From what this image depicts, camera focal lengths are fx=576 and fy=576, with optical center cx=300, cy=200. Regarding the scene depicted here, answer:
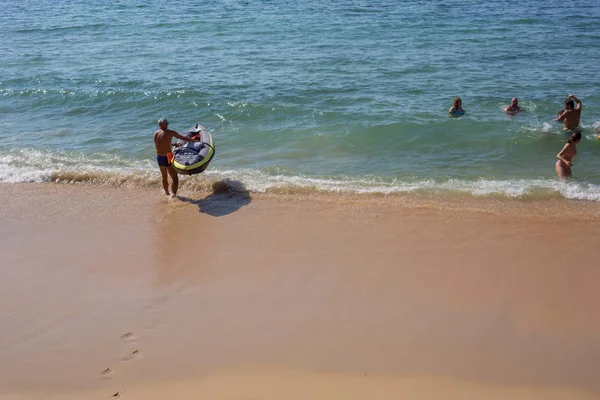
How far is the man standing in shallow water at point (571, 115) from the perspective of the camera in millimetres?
11914

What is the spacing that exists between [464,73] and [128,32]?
13.1 m

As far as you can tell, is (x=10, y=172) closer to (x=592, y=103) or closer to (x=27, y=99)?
(x=27, y=99)

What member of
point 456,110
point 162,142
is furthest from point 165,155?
point 456,110

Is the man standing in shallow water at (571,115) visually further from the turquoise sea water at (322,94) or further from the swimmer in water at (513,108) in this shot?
the swimmer in water at (513,108)

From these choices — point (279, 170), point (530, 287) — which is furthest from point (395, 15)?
point (530, 287)

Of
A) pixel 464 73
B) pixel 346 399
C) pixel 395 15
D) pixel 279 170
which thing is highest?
pixel 395 15

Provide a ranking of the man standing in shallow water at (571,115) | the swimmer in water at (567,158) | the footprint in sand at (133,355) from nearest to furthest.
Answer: the footprint in sand at (133,355)
the swimmer in water at (567,158)
the man standing in shallow water at (571,115)

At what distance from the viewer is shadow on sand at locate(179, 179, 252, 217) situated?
9.53 m

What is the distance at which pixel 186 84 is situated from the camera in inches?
626

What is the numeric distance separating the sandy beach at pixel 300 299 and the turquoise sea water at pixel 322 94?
139 centimetres

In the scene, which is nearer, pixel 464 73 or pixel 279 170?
pixel 279 170

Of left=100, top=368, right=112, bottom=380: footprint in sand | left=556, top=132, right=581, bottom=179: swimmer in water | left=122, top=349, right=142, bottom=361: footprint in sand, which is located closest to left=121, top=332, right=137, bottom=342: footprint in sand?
left=122, top=349, right=142, bottom=361: footprint in sand

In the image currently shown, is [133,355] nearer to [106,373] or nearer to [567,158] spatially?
[106,373]

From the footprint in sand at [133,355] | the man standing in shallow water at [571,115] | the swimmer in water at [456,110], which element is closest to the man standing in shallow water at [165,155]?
the footprint in sand at [133,355]
